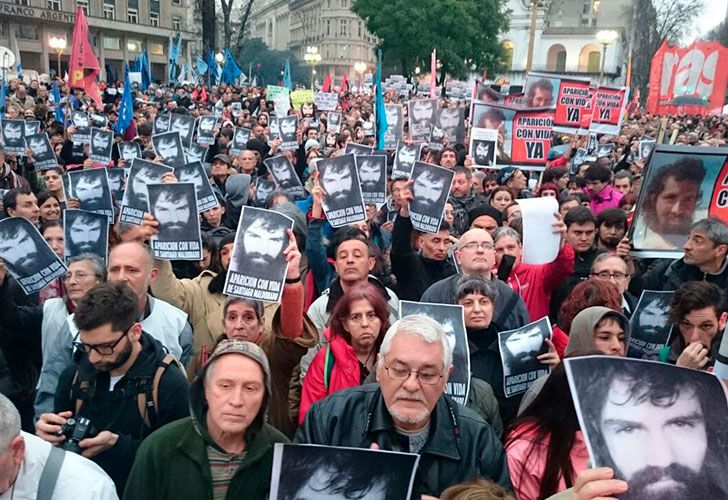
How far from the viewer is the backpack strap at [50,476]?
7.27 ft

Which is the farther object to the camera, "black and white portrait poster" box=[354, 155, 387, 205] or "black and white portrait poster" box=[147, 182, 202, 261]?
"black and white portrait poster" box=[354, 155, 387, 205]

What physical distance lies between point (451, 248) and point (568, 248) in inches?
35.1

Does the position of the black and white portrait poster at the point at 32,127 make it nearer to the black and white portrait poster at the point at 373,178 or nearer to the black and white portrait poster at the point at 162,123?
the black and white portrait poster at the point at 162,123

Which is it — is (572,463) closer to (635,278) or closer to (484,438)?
(484,438)

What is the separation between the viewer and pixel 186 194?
16.2ft

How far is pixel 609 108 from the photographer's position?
1104 centimetres

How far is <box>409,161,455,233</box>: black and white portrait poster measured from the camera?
17.6ft

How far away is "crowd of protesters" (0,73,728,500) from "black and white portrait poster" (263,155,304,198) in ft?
8.31

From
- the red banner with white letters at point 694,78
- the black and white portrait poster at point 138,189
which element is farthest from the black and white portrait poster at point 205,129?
the red banner with white letters at point 694,78

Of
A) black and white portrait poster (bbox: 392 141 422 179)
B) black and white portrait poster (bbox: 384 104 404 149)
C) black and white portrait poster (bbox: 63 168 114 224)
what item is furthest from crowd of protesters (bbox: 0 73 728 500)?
black and white portrait poster (bbox: 384 104 404 149)

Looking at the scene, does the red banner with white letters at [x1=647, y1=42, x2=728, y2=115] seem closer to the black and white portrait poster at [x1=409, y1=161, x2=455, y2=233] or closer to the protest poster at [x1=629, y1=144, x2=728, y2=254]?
the protest poster at [x1=629, y1=144, x2=728, y2=254]

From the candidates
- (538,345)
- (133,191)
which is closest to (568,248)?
(538,345)

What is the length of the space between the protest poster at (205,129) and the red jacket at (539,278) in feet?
27.6

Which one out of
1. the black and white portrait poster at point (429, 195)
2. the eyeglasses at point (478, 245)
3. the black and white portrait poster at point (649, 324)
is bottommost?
the black and white portrait poster at point (649, 324)
